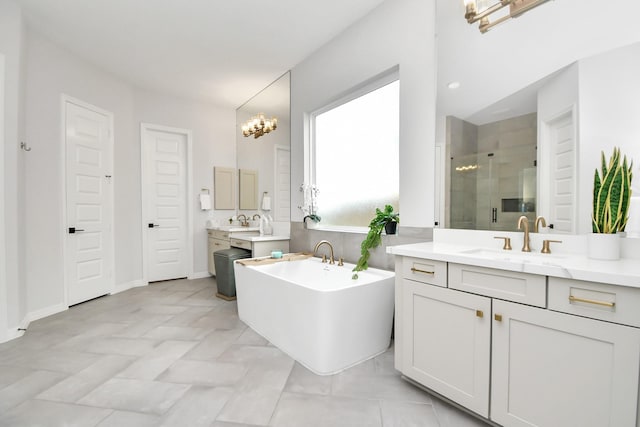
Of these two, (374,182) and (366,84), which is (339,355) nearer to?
(374,182)

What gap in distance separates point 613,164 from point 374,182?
67.4 inches

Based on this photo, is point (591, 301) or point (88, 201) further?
point (88, 201)

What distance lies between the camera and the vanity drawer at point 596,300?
1.00m

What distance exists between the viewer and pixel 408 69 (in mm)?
2273

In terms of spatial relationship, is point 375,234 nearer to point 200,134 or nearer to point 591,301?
point 591,301

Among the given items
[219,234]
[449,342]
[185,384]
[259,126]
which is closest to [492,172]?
[449,342]

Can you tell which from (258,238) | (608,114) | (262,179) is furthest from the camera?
(262,179)

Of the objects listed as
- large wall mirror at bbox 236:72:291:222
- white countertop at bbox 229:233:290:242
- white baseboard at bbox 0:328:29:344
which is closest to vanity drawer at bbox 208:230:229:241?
white countertop at bbox 229:233:290:242

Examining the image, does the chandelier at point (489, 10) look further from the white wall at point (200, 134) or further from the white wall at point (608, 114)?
the white wall at point (200, 134)

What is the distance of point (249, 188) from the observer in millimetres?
4598

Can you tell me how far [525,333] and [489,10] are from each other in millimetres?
1856

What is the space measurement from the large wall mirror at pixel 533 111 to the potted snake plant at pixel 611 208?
0.08 metres

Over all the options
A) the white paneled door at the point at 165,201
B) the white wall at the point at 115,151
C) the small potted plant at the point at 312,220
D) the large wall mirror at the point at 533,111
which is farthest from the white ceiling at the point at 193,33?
the small potted plant at the point at 312,220

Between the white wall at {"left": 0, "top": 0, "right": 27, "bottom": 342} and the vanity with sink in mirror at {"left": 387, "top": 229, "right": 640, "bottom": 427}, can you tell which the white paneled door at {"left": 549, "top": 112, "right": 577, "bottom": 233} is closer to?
the vanity with sink in mirror at {"left": 387, "top": 229, "right": 640, "bottom": 427}
